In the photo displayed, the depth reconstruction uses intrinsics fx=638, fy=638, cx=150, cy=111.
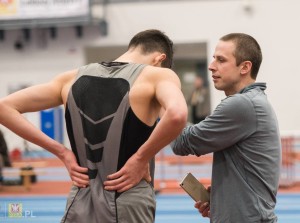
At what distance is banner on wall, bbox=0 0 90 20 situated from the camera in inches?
675

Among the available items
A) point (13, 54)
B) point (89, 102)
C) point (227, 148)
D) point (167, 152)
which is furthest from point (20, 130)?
point (13, 54)

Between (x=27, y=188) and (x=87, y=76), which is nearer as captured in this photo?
(x=87, y=76)

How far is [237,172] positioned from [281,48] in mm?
14770

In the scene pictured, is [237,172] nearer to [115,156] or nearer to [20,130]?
[115,156]

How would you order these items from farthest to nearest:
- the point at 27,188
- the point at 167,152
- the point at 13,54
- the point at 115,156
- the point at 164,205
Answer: the point at 13,54 → the point at 167,152 → the point at 27,188 → the point at 164,205 → the point at 115,156

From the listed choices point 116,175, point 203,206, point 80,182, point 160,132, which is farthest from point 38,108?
point 203,206

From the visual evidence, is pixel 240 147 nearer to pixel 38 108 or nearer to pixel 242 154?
pixel 242 154

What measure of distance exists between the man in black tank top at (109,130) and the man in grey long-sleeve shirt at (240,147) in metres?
0.26

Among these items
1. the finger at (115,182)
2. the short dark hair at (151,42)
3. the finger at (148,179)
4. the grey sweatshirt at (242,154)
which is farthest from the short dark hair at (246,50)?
the finger at (115,182)

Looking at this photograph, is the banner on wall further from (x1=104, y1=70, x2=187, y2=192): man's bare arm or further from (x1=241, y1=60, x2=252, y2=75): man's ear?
(x1=104, y1=70, x2=187, y2=192): man's bare arm

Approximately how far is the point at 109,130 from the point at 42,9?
1484cm

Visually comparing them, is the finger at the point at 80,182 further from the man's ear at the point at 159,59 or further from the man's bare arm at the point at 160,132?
the man's ear at the point at 159,59

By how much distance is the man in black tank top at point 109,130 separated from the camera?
2.91 metres

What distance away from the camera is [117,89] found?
2953mm
